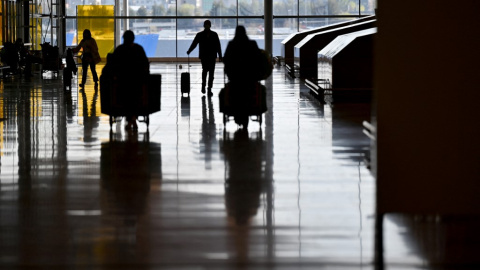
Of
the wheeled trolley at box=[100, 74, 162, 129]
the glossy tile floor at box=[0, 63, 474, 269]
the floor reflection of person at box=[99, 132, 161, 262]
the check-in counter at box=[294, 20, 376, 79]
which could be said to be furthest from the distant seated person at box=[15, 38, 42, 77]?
the floor reflection of person at box=[99, 132, 161, 262]

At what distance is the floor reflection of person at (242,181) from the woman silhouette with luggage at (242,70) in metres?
0.62

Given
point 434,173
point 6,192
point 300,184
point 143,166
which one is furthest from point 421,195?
point 143,166

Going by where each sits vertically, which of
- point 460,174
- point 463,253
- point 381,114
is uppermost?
point 381,114

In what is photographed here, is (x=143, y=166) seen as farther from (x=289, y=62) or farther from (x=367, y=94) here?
(x=289, y=62)

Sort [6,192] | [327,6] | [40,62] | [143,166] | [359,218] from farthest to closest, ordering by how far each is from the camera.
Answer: [327,6] < [40,62] < [143,166] < [6,192] < [359,218]

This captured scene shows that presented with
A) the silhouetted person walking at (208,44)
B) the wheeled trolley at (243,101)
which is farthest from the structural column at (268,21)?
the wheeled trolley at (243,101)

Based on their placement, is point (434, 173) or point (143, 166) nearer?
point (434, 173)

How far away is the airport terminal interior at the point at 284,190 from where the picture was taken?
590 cm

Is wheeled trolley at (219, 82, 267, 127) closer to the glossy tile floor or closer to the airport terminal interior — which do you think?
the glossy tile floor

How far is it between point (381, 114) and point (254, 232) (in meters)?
1.27

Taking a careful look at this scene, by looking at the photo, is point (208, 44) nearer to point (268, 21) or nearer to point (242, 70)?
point (242, 70)

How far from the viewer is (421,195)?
19.9ft

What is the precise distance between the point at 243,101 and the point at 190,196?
223 inches

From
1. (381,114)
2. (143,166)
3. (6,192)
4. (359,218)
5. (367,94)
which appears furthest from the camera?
(367,94)
